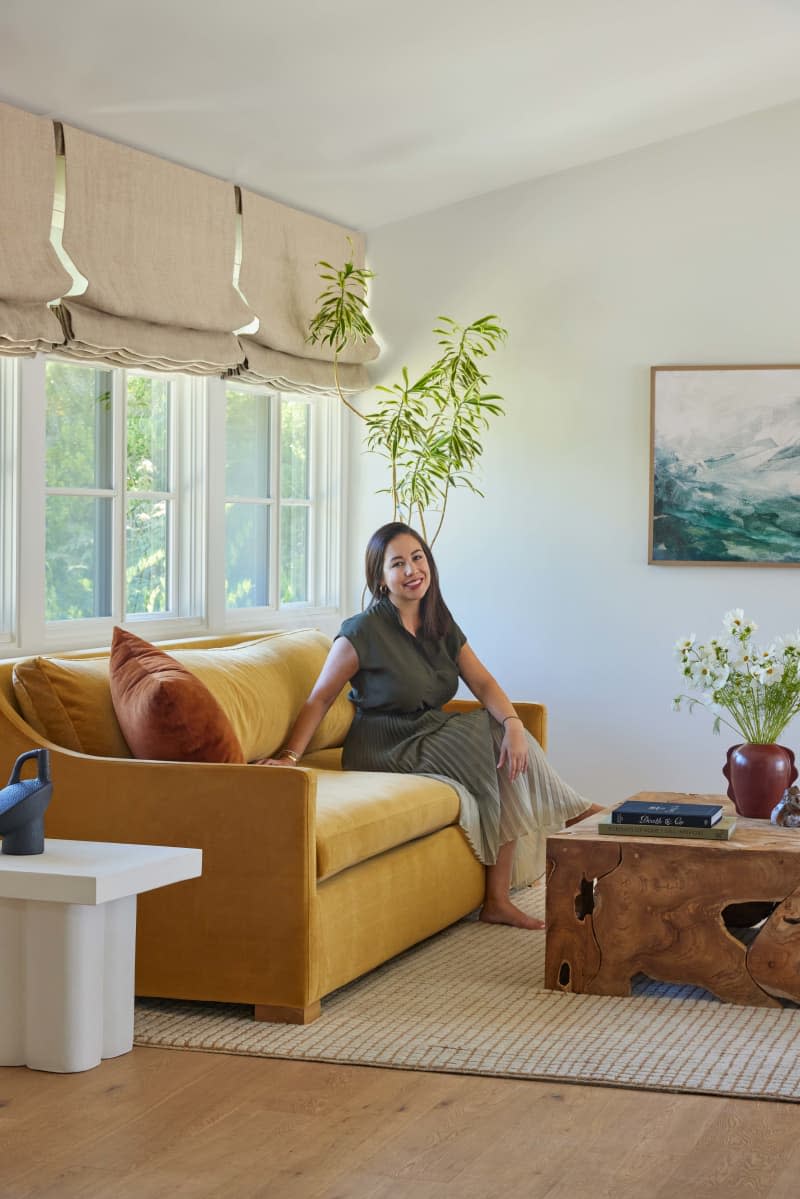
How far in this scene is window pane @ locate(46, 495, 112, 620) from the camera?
4.61m

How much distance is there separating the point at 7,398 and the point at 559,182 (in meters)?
2.69

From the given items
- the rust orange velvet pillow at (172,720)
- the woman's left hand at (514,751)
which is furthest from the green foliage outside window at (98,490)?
the woman's left hand at (514,751)

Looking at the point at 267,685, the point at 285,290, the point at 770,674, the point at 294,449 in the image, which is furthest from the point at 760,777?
the point at 294,449

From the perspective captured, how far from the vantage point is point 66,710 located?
3.80 m

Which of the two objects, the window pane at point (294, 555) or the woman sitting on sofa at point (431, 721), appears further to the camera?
the window pane at point (294, 555)

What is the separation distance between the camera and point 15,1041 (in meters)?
3.20

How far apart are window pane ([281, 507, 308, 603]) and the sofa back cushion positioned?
1033 millimetres

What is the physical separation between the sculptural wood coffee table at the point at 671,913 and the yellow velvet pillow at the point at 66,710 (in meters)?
1.12

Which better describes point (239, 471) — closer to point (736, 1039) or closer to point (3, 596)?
point (3, 596)

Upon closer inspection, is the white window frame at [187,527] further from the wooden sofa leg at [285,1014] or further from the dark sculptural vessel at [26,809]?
the wooden sofa leg at [285,1014]

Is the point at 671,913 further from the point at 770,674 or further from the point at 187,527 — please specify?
the point at 187,527

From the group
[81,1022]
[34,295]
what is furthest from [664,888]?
[34,295]

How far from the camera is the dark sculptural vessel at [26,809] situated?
3201mm

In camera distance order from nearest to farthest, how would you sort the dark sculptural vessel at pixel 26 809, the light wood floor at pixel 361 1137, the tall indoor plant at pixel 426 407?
the light wood floor at pixel 361 1137, the dark sculptural vessel at pixel 26 809, the tall indoor plant at pixel 426 407
